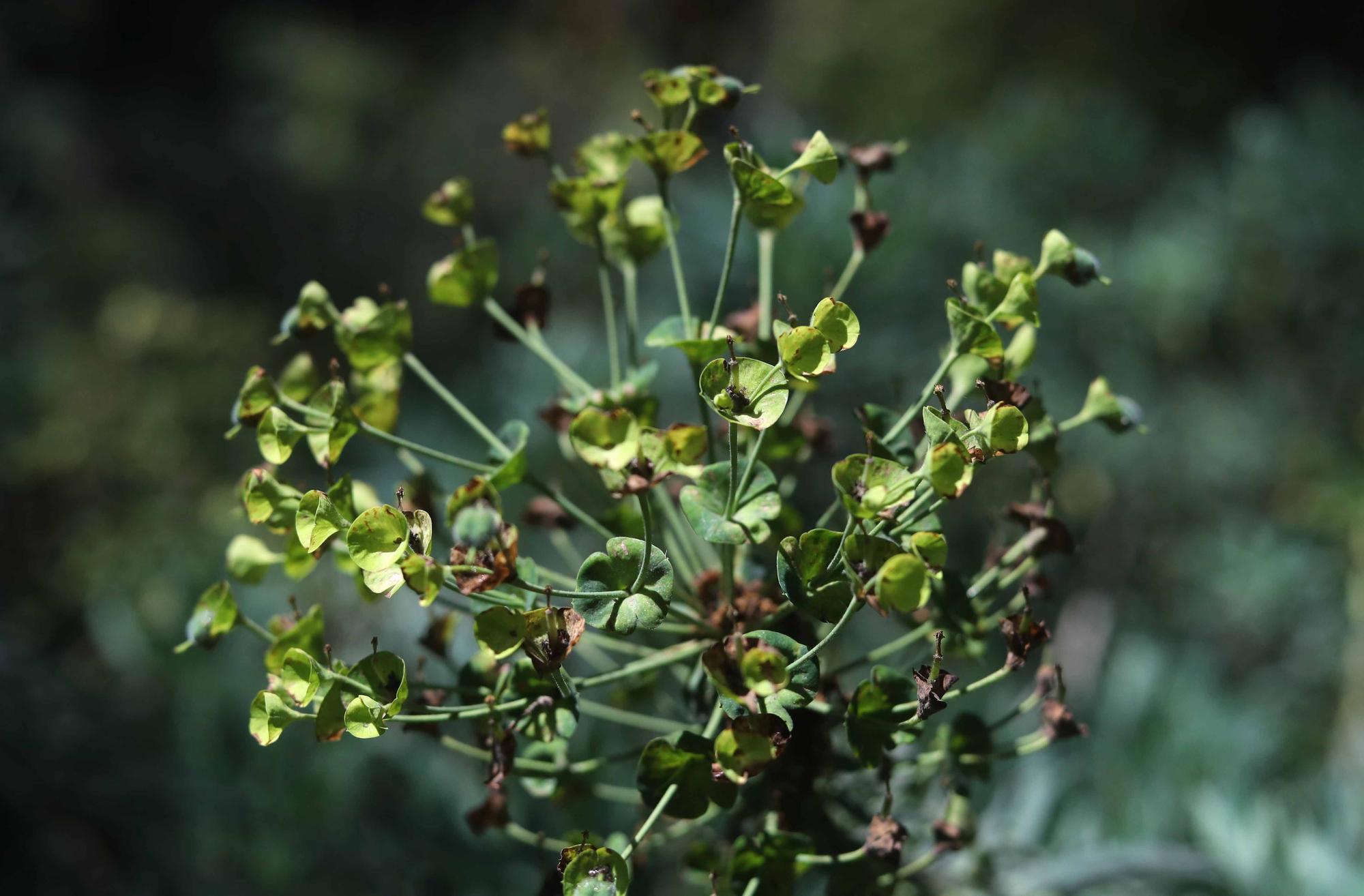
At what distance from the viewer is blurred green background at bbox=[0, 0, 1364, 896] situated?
1295mm

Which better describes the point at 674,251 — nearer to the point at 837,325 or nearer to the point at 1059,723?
the point at 837,325

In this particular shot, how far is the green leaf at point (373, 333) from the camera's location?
2.16 feet

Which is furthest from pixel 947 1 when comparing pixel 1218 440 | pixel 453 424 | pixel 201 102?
pixel 201 102

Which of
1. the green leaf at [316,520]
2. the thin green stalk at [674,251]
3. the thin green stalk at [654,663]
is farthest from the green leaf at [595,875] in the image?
the thin green stalk at [674,251]

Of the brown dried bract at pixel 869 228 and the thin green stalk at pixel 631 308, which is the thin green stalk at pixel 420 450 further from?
the brown dried bract at pixel 869 228

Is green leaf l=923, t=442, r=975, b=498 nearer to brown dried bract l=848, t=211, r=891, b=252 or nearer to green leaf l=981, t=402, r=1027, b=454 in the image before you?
green leaf l=981, t=402, r=1027, b=454

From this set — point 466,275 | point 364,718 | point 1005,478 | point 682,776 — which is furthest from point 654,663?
point 1005,478

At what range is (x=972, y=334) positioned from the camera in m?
0.58

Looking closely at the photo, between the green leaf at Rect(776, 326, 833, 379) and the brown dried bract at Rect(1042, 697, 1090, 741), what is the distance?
10.4 inches

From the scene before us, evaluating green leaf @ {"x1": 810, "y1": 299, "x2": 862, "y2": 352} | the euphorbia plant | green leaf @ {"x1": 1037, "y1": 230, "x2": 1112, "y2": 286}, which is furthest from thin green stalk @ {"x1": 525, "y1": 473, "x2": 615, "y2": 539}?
green leaf @ {"x1": 1037, "y1": 230, "x2": 1112, "y2": 286}

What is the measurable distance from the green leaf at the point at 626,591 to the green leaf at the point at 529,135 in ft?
1.12

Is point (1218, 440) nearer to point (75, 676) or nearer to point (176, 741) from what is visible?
point (176, 741)

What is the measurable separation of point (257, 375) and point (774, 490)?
12.1 inches

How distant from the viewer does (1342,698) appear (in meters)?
1.81
